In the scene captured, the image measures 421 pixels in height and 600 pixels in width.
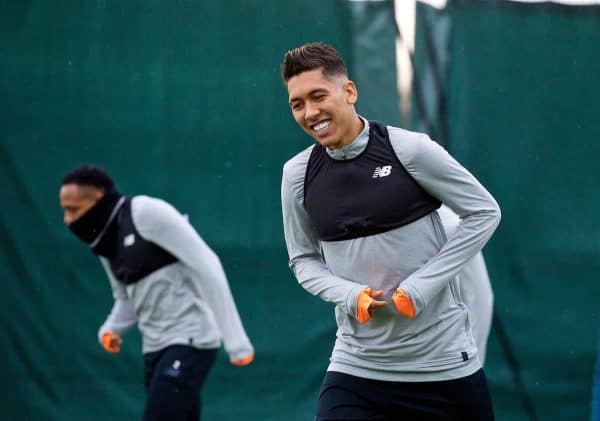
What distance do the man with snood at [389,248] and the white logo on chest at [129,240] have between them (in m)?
2.37

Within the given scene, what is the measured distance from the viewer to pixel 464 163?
801 cm

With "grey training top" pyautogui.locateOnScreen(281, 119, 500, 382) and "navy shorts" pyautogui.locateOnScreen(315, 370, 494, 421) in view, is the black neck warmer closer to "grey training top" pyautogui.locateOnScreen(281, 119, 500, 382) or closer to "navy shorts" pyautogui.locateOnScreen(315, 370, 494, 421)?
"grey training top" pyautogui.locateOnScreen(281, 119, 500, 382)

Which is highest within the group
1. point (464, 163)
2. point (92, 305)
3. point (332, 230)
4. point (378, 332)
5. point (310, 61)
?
point (310, 61)

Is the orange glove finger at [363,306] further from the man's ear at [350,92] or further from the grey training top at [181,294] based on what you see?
the grey training top at [181,294]

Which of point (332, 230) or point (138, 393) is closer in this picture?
point (332, 230)

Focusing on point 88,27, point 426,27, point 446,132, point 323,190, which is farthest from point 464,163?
point 323,190

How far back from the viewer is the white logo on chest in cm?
639

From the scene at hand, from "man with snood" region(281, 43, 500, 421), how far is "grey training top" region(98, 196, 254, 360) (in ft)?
6.98

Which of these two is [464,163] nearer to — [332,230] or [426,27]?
[426,27]

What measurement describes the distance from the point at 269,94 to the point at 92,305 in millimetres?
1853

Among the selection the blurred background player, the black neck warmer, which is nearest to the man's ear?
the blurred background player

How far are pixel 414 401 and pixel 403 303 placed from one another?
0.37m

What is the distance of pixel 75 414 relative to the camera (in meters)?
7.90

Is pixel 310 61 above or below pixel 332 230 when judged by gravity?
above
